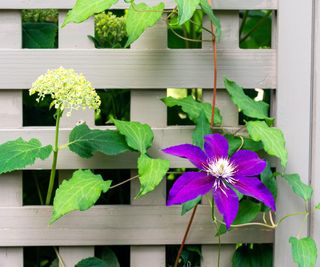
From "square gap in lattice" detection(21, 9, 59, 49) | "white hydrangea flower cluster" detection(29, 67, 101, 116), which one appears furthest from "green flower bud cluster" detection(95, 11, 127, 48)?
"white hydrangea flower cluster" detection(29, 67, 101, 116)

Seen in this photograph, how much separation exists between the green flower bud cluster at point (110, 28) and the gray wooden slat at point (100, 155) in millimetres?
239

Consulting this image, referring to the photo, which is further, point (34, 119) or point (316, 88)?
point (34, 119)

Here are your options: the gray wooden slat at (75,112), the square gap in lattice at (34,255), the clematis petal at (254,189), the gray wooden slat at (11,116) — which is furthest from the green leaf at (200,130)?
the square gap in lattice at (34,255)

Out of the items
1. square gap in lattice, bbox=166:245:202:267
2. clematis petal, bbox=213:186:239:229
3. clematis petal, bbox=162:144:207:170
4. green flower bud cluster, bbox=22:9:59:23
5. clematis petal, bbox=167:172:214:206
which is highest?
green flower bud cluster, bbox=22:9:59:23

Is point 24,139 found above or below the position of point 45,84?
below

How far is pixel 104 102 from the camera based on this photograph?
1847mm

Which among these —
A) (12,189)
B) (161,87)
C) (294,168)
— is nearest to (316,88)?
(294,168)

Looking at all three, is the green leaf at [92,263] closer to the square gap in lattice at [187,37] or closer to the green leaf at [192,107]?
the green leaf at [192,107]

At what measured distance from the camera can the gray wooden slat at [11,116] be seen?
1624mm

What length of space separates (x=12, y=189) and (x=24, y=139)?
12cm

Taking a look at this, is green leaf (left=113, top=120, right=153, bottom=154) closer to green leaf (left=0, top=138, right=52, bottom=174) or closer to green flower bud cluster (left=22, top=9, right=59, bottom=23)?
green leaf (left=0, top=138, right=52, bottom=174)

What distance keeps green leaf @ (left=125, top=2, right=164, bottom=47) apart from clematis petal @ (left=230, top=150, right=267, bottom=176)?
327 millimetres

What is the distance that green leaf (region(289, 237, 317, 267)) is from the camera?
149 centimetres

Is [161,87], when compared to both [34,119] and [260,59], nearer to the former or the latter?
[260,59]
